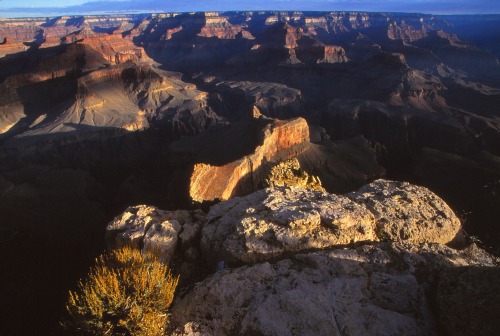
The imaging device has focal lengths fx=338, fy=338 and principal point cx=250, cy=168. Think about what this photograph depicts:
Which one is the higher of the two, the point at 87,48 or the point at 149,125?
the point at 87,48

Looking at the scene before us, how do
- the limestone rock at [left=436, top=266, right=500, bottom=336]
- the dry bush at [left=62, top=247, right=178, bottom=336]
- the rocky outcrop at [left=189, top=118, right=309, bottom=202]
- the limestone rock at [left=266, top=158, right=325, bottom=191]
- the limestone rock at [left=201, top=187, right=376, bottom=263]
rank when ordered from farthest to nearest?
the rocky outcrop at [left=189, top=118, right=309, bottom=202]
the limestone rock at [left=266, top=158, right=325, bottom=191]
the limestone rock at [left=201, top=187, right=376, bottom=263]
the dry bush at [left=62, top=247, right=178, bottom=336]
the limestone rock at [left=436, top=266, right=500, bottom=336]

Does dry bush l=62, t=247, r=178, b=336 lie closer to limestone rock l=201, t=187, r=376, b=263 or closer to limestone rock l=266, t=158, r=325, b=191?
limestone rock l=201, t=187, r=376, b=263

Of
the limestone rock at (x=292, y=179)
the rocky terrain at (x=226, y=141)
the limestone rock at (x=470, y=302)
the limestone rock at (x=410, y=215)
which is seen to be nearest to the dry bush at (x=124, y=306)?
the rocky terrain at (x=226, y=141)

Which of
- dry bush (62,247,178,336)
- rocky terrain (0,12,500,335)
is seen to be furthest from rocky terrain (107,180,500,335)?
dry bush (62,247,178,336)

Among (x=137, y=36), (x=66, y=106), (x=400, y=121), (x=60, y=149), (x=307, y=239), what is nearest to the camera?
(x=307, y=239)

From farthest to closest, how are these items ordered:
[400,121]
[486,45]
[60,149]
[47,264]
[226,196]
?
[486,45], [400,121], [60,149], [226,196], [47,264]

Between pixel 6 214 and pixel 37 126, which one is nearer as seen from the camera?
pixel 6 214

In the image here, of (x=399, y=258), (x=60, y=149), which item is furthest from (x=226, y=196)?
(x=60, y=149)

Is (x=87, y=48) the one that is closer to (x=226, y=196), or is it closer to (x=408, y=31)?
(x=226, y=196)
